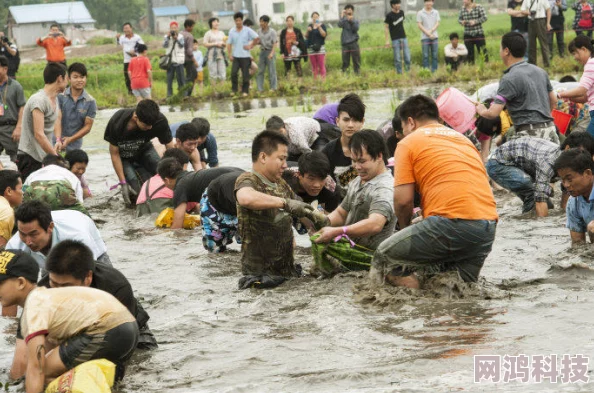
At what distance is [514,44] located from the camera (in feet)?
29.2

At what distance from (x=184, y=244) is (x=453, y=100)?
2.93 m

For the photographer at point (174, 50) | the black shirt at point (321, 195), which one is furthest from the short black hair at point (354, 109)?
the photographer at point (174, 50)

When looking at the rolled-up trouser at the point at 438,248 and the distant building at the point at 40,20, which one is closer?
the rolled-up trouser at the point at 438,248

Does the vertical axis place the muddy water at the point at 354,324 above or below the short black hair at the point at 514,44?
below

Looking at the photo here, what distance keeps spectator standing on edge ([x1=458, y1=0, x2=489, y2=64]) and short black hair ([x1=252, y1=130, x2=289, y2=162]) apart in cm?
1437

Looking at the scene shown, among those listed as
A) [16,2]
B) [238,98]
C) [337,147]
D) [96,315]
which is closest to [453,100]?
[337,147]

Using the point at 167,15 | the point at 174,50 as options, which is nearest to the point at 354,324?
the point at 174,50

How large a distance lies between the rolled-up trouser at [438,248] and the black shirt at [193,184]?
2.55 m

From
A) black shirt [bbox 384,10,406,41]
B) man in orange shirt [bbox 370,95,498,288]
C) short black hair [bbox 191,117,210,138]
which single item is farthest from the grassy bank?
man in orange shirt [bbox 370,95,498,288]

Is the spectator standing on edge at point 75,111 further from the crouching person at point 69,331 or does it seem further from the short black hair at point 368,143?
the crouching person at point 69,331

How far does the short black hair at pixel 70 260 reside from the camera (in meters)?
5.04

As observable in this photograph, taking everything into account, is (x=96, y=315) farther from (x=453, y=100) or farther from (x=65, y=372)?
(x=453, y=100)

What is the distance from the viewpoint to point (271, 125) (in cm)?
889

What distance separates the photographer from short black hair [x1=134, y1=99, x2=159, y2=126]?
9969 millimetres
